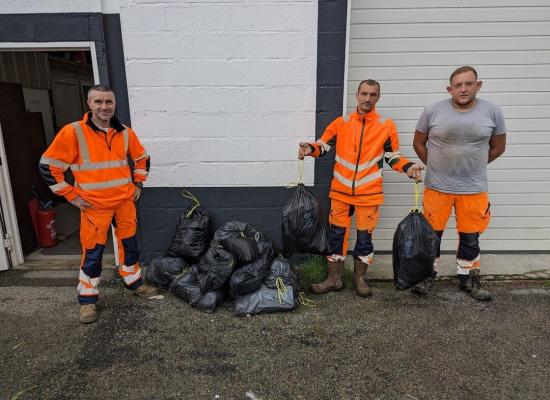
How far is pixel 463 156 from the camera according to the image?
11.0ft

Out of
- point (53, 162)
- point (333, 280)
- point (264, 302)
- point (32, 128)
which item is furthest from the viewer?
point (32, 128)

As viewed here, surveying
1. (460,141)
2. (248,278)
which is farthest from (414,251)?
(248,278)

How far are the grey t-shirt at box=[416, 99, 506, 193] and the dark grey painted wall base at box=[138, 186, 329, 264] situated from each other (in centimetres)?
112

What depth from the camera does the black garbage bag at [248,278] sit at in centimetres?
342

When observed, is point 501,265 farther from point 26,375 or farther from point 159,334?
point 26,375

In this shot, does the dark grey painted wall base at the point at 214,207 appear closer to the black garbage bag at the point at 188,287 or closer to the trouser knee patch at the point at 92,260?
the black garbage bag at the point at 188,287

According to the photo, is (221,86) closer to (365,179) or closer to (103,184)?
(103,184)

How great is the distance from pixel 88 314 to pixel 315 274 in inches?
80.3

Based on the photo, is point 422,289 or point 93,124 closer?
point 93,124

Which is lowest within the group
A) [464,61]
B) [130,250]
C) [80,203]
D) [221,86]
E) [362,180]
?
[130,250]

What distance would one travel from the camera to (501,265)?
13.9 ft

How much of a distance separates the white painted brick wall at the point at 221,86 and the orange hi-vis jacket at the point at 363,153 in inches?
18.5

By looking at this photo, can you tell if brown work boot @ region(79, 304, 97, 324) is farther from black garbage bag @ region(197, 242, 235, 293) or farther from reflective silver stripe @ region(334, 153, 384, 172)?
reflective silver stripe @ region(334, 153, 384, 172)

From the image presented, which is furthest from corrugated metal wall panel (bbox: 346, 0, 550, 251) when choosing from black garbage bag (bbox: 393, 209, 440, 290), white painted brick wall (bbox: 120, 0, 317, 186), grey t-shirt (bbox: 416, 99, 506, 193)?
black garbage bag (bbox: 393, 209, 440, 290)
